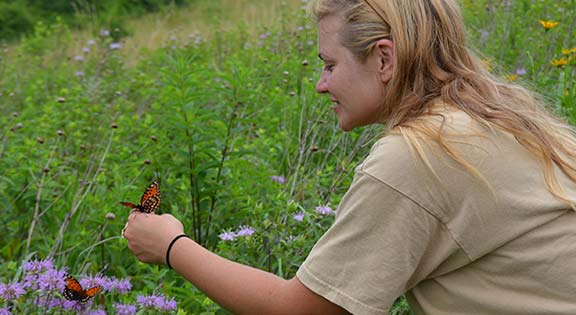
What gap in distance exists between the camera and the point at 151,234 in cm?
182

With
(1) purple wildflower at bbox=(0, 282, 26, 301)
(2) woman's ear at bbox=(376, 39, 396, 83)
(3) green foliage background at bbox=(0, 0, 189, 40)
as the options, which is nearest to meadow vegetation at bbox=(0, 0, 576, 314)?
(1) purple wildflower at bbox=(0, 282, 26, 301)

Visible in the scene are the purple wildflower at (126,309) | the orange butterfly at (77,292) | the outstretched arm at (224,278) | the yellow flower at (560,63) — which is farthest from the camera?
the yellow flower at (560,63)

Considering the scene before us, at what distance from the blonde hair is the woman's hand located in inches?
22.1

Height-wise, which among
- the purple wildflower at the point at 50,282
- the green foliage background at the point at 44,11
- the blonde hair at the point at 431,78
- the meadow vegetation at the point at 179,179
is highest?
the blonde hair at the point at 431,78

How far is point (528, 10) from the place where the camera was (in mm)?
5074

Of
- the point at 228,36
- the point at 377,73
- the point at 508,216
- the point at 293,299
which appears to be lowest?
the point at 228,36

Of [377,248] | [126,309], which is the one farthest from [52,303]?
[377,248]

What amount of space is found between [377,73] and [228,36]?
4.68 m

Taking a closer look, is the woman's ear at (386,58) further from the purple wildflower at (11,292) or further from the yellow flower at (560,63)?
the yellow flower at (560,63)

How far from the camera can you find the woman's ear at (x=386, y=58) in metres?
1.69

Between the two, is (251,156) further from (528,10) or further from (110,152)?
(528,10)

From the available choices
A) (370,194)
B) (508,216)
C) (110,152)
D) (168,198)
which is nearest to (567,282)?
(508,216)

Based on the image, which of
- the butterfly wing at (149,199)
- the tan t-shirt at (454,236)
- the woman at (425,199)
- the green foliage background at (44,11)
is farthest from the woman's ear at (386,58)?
the green foliage background at (44,11)

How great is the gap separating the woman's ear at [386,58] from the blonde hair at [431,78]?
0.05 feet
